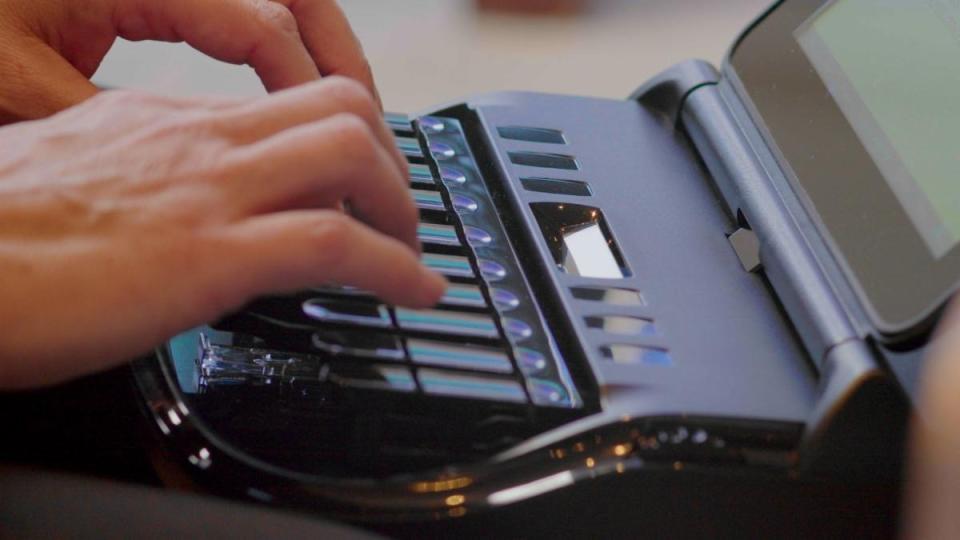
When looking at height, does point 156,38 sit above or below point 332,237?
above

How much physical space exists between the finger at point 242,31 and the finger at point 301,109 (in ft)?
0.29

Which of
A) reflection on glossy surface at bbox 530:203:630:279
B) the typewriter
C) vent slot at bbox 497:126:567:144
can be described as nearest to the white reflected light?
the typewriter

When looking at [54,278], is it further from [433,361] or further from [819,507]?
[819,507]

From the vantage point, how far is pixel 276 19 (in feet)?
1.85

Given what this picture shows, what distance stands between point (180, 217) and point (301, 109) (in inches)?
2.9

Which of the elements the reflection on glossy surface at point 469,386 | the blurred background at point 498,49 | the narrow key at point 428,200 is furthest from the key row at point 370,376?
the blurred background at point 498,49

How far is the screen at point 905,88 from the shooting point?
0.47 metres

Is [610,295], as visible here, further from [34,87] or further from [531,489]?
[34,87]

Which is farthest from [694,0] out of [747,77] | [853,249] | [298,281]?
[298,281]

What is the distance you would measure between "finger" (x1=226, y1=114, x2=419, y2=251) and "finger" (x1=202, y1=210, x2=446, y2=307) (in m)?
0.01

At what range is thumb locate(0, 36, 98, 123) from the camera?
1.78ft

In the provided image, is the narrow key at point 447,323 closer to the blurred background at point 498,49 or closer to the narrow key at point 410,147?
the narrow key at point 410,147

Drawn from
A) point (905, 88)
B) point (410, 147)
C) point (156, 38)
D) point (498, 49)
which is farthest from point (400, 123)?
point (498, 49)

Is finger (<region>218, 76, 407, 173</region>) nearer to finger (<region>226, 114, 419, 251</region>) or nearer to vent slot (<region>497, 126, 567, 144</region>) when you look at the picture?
finger (<region>226, 114, 419, 251</region>)
